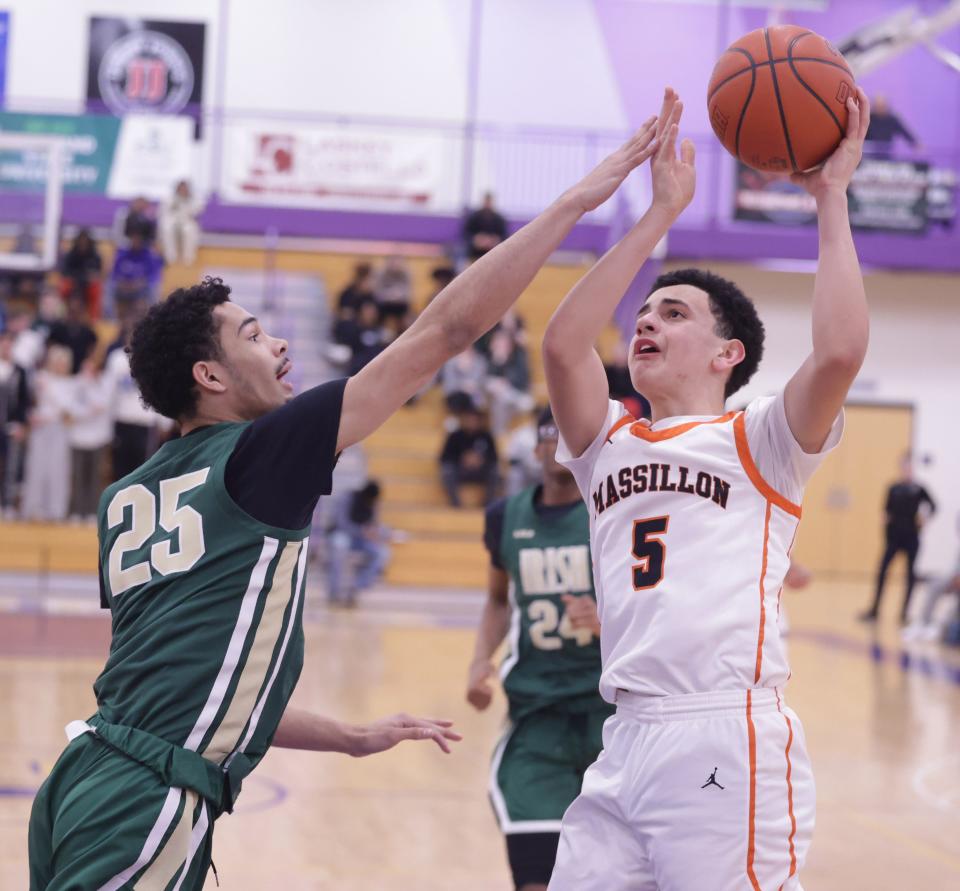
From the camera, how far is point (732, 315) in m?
3.26

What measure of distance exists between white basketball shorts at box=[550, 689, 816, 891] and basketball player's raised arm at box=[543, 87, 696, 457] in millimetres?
670

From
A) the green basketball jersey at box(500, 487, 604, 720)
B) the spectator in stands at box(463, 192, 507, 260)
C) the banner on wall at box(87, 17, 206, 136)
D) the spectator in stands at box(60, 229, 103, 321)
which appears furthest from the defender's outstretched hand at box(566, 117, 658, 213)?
the banner on wall at box(87, 17, 206, 136)

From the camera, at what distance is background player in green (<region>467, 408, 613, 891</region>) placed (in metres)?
4.21

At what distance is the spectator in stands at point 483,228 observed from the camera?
18.4 metres

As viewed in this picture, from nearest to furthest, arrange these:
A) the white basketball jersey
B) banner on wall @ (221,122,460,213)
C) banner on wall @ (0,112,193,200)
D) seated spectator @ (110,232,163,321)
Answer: the white basketball jersey
seated spectator @ (110,232,163,321)
banner on wall @ (0,112,193,200)
banner on wall @ (221,122,460,213)

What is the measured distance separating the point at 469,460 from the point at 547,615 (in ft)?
37.9

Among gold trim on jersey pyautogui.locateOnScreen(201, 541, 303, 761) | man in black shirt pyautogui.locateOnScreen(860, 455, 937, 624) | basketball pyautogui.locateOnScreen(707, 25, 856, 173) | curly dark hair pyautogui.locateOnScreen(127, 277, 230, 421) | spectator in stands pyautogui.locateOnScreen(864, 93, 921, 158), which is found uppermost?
spectator in stands pyautogui.locateOnScreen(864, 93, 921, 158)

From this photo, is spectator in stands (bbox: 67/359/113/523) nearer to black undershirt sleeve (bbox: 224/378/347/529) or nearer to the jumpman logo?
black undershirt sleeve (bbox: 224/378/347/529)

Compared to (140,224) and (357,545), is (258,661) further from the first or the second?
(140,224)

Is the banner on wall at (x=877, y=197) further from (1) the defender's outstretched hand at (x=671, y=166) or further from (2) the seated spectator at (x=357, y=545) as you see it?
(1) the defender's outstretched hand at (x=671, y=166)

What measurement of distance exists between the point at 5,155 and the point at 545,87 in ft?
28.4

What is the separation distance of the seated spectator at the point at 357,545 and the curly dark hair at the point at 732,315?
11.2m

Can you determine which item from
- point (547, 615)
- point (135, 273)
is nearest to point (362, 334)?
point (135, 273)

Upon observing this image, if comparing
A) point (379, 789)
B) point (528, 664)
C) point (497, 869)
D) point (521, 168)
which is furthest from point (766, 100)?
point (521, 168)
